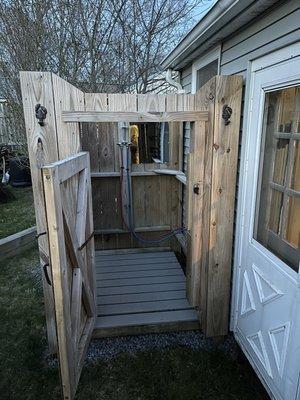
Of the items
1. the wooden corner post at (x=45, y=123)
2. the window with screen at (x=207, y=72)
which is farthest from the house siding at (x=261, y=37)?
the wooden corner post at (x=45, y=123)

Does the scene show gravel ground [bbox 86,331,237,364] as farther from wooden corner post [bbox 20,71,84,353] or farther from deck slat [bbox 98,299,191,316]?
wooden corner post [bbox 20,71,84,353]

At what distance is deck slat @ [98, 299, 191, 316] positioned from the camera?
2779 mm

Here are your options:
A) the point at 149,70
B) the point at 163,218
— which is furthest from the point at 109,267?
the point at 149,70

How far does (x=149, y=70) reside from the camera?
661cm

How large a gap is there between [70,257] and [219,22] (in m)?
1.90

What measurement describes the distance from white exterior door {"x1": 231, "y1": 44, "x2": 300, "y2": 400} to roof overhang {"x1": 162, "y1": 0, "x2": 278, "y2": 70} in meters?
0.31

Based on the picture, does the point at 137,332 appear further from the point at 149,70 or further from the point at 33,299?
the point at 149,70

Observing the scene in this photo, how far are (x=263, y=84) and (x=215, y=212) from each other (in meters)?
0.95

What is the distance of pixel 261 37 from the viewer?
1841 mm

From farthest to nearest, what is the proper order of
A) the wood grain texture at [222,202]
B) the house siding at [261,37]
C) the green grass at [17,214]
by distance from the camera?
1. the green grass at [17,214]
2. the wood grain texture at [222,202]
3. the house siding at [261,37]

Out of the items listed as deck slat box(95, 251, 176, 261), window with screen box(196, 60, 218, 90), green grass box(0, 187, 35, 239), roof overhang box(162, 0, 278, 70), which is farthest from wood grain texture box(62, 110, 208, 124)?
green grass box(0, 187, 35, 239)

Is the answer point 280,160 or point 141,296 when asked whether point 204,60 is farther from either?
point 141,296

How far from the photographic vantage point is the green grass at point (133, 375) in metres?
2.13

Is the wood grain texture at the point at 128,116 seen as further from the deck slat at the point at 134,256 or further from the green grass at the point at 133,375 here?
the deck slat at the point at 134,256
